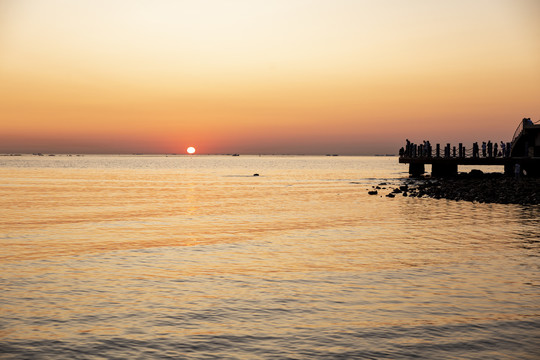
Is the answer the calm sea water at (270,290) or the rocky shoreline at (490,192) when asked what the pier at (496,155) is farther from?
the calm sea water at (270,290)

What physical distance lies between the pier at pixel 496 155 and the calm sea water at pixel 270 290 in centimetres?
2704

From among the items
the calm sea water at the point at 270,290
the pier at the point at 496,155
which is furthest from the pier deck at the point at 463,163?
the calm sea water at the point at 270,290

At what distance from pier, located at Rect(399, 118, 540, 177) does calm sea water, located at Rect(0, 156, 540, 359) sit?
27.0 m

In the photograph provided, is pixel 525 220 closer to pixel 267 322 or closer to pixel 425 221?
pixel 425 221

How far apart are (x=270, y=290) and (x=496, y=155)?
5108 cm

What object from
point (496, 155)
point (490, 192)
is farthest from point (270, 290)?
point (496, 155)

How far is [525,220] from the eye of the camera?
94.5 feet

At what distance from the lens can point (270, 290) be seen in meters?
13.5

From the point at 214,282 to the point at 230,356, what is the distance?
5.50m

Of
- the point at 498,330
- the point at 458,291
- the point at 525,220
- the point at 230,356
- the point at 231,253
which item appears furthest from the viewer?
the point at 525,220

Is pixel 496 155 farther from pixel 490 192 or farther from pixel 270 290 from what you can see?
pixel 270 290

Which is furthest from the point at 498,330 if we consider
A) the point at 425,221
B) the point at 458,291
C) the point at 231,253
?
the point at 425,221

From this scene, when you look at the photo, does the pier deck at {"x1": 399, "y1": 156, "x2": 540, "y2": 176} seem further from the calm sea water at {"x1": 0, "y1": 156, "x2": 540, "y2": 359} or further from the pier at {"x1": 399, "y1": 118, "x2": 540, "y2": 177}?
the calm sea water at {"x1": 0, "y1": 156, "x2": 540, "y2": 359}

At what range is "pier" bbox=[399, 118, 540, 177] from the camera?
5200 centimetres
